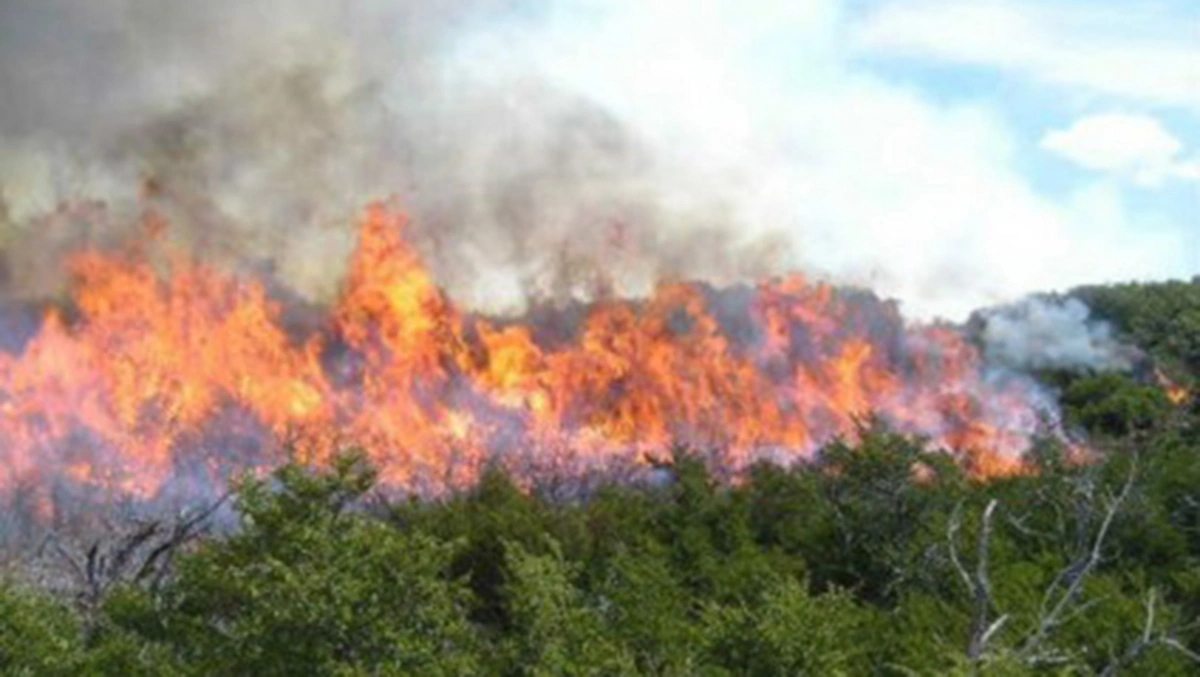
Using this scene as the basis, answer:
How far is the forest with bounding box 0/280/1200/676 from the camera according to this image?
97.4 feet

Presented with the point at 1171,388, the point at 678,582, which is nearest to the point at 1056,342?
the point at 1171,388

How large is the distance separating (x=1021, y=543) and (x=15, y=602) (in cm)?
3826

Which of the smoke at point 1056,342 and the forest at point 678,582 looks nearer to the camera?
the forest at point 678,582

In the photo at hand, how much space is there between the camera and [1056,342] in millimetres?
118062

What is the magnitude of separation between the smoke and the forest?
1425 inches

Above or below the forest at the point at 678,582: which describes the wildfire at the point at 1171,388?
above

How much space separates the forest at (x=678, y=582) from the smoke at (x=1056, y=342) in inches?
1425

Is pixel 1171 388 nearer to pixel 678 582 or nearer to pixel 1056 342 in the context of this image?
pixel 1056 342

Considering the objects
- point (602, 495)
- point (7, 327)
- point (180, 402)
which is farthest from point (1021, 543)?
point (7, 327)

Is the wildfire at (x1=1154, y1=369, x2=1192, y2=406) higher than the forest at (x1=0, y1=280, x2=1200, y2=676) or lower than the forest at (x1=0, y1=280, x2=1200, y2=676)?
higher

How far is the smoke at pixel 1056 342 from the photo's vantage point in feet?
370

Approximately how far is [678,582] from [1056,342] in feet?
245

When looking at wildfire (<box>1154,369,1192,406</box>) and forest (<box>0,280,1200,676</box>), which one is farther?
wildfire (<box>1154,369,1192,406</box>)

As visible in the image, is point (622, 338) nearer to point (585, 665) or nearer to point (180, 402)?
point (180, 402)
